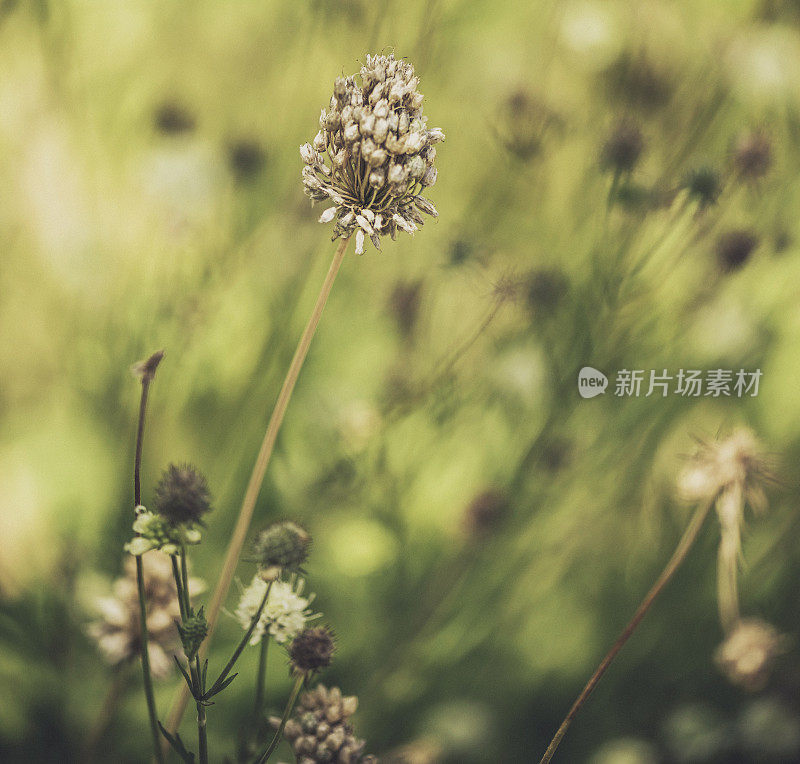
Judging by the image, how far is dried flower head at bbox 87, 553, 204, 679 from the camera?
13.2 inches

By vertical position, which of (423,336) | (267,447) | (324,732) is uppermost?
(423,336)

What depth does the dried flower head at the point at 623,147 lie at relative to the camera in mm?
396

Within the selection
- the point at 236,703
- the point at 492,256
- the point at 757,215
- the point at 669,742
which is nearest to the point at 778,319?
the point at 757,215

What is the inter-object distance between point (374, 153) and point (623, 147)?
0.24 metres

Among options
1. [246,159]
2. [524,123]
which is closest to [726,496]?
[524,123]

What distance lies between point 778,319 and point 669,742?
0.35m

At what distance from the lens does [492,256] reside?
407 mm

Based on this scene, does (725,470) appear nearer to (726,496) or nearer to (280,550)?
(726,496)

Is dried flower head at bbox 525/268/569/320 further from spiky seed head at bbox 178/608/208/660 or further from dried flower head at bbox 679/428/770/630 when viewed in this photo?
spiky seed head at bbox 178/608/208/660

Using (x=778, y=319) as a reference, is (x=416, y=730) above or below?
below

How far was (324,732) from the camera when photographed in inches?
11.2

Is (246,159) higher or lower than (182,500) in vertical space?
higher

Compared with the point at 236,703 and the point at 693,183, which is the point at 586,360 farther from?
the point at 236,703

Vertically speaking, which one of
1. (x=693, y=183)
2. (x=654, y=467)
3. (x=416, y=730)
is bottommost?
(x=416, y=730)
